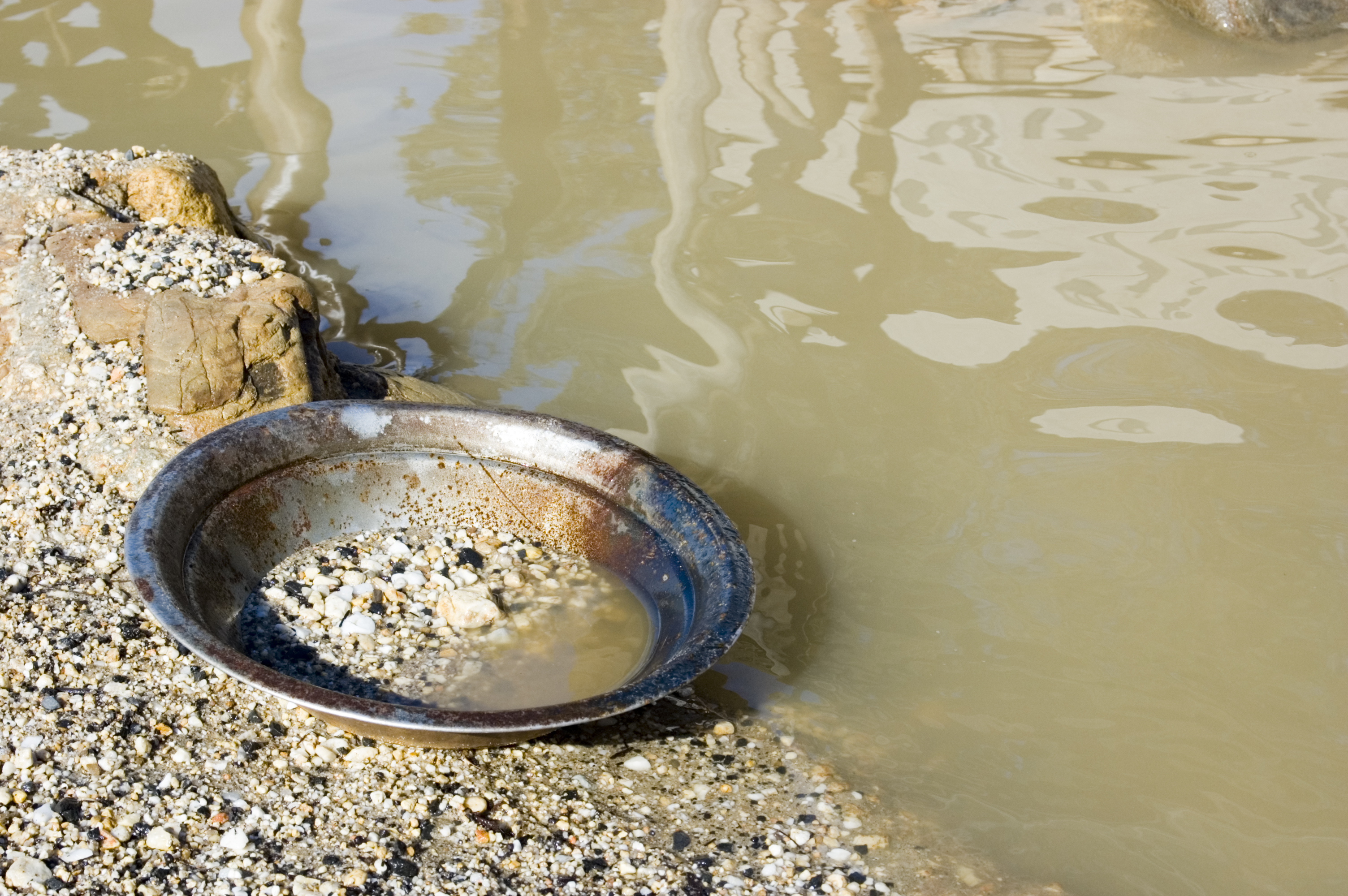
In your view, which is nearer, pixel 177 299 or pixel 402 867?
pixel 402 867

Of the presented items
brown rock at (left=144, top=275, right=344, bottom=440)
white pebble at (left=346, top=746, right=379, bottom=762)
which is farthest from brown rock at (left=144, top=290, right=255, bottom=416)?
white pebble at (left=346, top=746, right=379, bottom=762)

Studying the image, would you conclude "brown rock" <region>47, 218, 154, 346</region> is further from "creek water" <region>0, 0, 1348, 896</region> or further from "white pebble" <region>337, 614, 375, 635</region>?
"white pebble" <region>337, 614, 375, 635</region>

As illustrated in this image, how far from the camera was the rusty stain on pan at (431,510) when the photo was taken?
240cm

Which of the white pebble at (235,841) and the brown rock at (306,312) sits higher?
the brown rock at (306,312)

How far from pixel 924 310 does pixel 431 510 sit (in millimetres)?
2560

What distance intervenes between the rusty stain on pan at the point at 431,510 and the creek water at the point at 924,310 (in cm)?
52

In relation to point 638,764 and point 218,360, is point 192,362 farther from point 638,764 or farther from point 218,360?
point 638,764

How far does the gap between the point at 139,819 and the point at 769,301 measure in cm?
341

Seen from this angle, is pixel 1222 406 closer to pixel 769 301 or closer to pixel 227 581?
pixel 769 301

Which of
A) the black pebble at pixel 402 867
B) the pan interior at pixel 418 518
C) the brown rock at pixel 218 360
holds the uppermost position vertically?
the brown rock at pixel 218 360

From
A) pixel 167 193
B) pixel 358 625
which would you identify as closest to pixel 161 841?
pixel 358 625

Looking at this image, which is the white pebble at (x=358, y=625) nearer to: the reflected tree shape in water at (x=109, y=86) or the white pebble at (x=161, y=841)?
the white pebble at (x=161, y=841)

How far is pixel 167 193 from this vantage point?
4316 millimetres

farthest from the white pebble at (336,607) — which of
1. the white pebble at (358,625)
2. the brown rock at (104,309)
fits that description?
the brown rock at (104,309)
